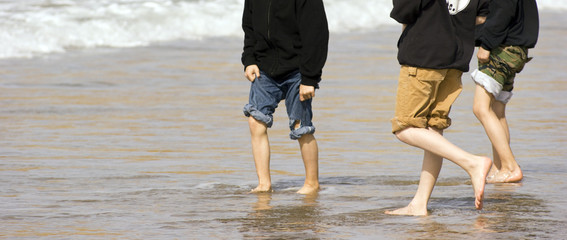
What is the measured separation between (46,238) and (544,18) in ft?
60.3

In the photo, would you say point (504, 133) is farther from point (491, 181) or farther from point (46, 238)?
point (46, 238)

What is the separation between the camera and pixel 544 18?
22156mm

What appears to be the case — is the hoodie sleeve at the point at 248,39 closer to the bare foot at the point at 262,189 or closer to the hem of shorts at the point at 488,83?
the bare foot at the point at 262,189

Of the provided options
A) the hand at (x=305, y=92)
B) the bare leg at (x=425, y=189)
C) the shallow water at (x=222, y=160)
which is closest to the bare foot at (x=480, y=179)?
the shallow water at (x=222, y=160)

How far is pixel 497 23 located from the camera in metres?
6.84

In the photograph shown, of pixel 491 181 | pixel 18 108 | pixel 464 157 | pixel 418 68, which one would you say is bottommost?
pixel 18 108

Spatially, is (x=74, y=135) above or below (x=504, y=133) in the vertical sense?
below

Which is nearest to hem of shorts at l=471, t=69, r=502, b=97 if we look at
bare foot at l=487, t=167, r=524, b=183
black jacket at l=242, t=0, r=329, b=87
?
bare foot at l=487, t=167, r=524, b=183

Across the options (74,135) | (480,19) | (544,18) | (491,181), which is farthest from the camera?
(544,18)

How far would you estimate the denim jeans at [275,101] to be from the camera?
21.5 feet

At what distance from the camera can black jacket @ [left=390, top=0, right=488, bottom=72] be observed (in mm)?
5516

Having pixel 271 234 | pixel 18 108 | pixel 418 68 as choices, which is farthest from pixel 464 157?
pixel 18 108

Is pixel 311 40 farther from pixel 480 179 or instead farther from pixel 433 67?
pixel 480 179

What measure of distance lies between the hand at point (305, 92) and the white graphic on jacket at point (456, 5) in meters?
1.09
